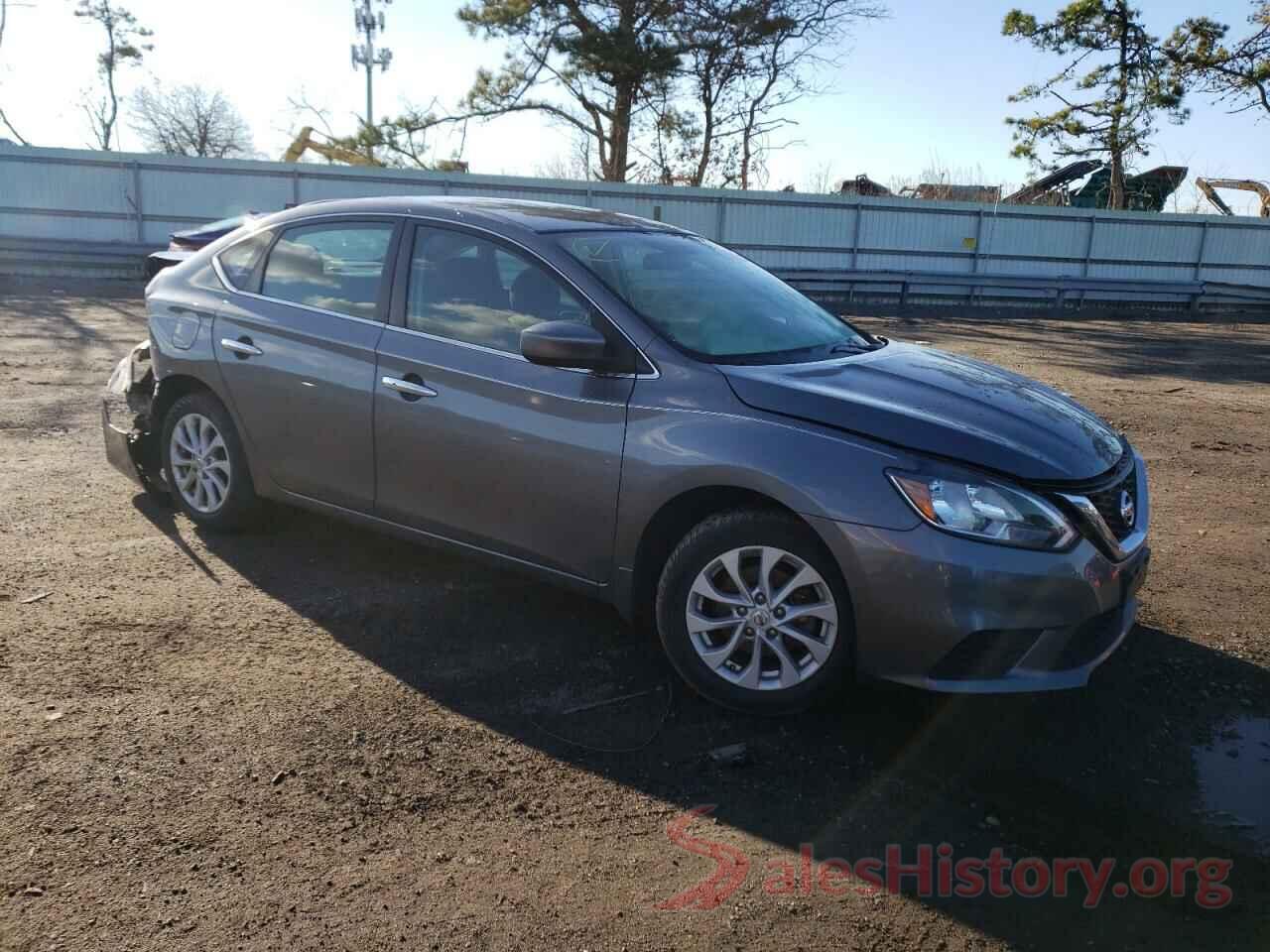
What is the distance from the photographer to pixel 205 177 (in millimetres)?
22094

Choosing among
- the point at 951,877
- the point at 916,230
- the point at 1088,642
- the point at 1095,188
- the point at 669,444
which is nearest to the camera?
the point at 951,877

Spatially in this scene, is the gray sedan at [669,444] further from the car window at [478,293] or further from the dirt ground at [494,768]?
the dirt ground at [494,768]

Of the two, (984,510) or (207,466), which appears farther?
(207,466)

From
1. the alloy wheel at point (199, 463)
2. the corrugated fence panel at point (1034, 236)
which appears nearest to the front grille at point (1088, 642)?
the alloy wheel at point (199, 463)

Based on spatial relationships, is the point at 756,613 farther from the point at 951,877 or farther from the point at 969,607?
the point at 951,877

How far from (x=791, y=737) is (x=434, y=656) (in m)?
1.40

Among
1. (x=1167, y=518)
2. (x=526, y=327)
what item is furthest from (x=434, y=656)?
(x=1167, y=518)

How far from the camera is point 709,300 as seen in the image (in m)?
4.32

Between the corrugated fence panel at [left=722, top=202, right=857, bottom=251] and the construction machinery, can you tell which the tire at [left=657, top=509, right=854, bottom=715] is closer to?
the corrugated fence panel at [left=722, top=202, right=857, bottom=251]

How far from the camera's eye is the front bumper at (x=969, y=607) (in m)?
3.22

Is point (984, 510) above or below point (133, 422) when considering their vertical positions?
above

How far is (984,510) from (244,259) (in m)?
3.72

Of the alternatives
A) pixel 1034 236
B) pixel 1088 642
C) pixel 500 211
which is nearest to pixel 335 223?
pixel 500 211

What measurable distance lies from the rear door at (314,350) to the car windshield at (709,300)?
98 centimetres
